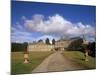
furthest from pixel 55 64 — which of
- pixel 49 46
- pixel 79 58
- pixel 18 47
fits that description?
pixel 18 47

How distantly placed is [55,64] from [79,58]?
0.38 metres

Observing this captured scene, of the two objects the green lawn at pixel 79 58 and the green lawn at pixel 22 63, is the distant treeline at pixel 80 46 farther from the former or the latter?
the green lawn at pixel 22 63

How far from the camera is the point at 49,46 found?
2.51m

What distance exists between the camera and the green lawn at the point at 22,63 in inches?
91.9

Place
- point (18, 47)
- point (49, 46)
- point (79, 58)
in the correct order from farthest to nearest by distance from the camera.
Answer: point (79, 58), point (49, 46), point (18, 47)

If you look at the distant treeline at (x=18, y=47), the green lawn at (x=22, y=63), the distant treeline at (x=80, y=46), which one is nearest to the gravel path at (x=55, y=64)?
the green lawn at (x=22, y=63)

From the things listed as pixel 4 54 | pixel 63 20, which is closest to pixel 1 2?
pixel 4 54

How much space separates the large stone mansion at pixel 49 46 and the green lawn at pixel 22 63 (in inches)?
2.6

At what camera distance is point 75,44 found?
2.64 meters

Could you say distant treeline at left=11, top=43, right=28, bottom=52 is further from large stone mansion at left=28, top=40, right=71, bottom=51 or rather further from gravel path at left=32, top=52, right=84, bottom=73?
gravel path at left=32, top=52, right=84, bottom=73

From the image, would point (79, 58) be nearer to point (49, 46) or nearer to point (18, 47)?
point (49, 46)

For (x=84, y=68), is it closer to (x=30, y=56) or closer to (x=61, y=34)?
(x=61, y=34)

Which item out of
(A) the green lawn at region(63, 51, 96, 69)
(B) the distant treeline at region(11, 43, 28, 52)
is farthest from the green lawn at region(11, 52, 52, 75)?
(A) the green lawn at region(63, 51, 96, 69)

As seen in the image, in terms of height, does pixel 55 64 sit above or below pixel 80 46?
below
